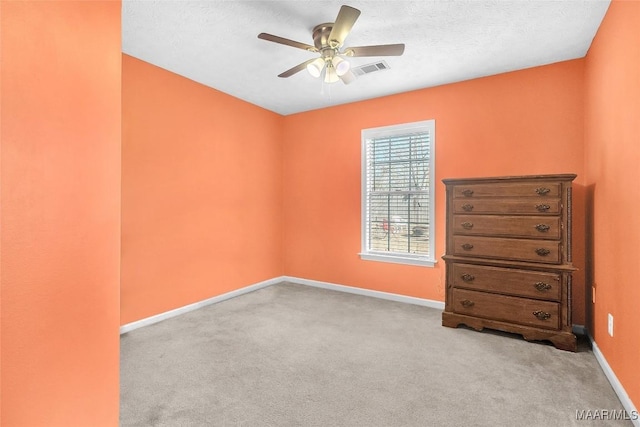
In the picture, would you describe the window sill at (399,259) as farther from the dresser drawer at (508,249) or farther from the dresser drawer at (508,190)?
the dresser drawer at (508,190)

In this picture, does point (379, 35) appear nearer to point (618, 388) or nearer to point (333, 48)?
point (333, 48)

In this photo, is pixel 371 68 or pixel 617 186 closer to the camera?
pixel 617 186

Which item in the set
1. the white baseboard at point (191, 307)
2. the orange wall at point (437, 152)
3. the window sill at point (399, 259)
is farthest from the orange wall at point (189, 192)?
the window sill at point (399, 259)

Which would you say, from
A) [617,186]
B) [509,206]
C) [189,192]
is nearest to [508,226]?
[509,206]

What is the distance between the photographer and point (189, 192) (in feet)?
11.7

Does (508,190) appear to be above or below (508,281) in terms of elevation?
above

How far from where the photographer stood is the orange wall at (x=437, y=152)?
308 cm

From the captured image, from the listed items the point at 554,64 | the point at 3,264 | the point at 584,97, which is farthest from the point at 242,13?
the point at 584,97

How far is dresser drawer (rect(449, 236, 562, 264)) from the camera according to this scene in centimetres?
269

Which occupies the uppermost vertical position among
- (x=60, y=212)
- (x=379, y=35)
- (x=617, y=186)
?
(x=379, y=35)

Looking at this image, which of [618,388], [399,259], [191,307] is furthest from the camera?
[399,259]

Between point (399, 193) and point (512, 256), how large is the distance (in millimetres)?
1557

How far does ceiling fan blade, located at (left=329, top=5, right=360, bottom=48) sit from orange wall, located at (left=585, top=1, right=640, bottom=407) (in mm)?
1621

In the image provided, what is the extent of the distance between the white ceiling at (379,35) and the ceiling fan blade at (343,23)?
8.8 inches
